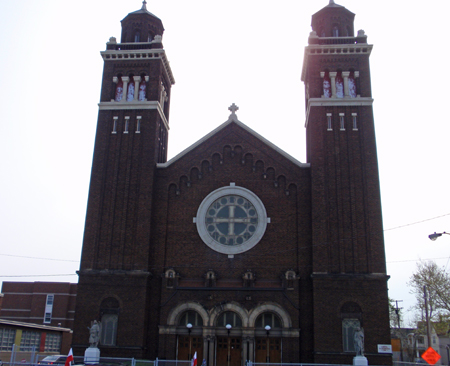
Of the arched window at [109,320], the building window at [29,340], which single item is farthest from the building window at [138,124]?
the building window at [29,340]

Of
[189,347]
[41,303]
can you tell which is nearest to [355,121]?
[189,347]

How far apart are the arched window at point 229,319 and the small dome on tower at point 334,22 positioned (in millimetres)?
19940

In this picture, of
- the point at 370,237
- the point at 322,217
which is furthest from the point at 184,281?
the point at 370,237

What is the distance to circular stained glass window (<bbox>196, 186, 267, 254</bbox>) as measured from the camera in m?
30.2

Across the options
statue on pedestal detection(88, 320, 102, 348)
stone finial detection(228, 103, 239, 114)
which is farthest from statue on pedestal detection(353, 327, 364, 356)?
stone finial detection(228, 103, 239, 114)

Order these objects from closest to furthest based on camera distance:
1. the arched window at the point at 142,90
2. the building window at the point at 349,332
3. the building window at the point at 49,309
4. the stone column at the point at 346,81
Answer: the building window at the point at 349,332, the stone column at the point at 346,81, the arched window at the point at 142,90, the building window at the point at 49,309

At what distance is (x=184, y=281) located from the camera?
1168 inches

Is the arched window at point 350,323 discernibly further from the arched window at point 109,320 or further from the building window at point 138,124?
the building window at point 138,124

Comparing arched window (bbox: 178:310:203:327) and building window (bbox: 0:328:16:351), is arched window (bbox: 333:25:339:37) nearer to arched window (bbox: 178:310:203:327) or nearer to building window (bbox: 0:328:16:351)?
arched window (bbox: 178:310:203:327)

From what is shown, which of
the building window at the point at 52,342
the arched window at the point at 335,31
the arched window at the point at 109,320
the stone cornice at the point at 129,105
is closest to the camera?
the arched window at the point at 109,320

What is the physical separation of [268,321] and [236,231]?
18.3ft

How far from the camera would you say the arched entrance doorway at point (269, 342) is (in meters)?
28.1

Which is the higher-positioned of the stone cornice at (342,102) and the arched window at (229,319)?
the stone cornice at (342,102)

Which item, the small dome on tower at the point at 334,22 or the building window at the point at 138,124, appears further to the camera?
the small dome on tower at the point at 334,22
